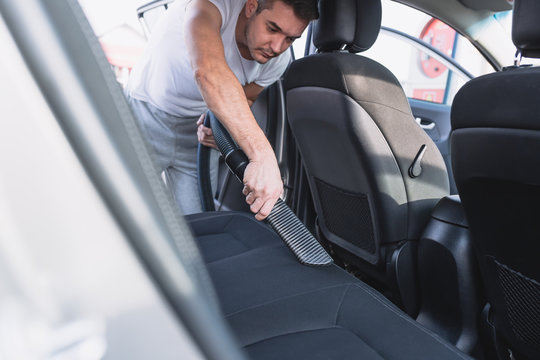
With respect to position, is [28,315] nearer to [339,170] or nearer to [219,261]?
[219,261]

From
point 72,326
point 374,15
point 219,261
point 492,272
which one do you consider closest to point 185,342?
point 72,326

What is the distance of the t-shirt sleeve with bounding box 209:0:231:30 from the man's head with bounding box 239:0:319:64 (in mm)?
63

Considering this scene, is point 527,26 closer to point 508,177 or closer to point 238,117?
point 508,177

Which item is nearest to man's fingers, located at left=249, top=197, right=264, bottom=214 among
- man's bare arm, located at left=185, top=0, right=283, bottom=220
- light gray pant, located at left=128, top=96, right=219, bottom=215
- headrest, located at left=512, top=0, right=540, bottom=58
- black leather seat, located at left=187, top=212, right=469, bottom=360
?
man's bare arm, located at left=185, top=0, right=283, bottom=220

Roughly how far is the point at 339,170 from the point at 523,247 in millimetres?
661

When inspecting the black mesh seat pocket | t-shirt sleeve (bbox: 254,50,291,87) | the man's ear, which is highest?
the man's ear

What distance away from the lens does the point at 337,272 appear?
1181 millimetres

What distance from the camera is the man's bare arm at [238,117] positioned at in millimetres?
939

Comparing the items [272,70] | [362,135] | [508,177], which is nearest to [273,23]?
[272,70]

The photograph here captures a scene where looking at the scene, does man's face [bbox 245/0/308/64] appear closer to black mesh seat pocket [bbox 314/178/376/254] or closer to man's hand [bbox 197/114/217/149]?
man's hand [bbox 197/114/217/149]

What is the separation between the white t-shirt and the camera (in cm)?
158

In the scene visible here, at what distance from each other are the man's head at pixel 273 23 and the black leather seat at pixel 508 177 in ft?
2.12

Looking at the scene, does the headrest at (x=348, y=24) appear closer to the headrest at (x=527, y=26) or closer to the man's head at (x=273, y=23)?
the man's head at (x=273, y=23)

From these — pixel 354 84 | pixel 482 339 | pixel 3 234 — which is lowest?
pixel 482 339
